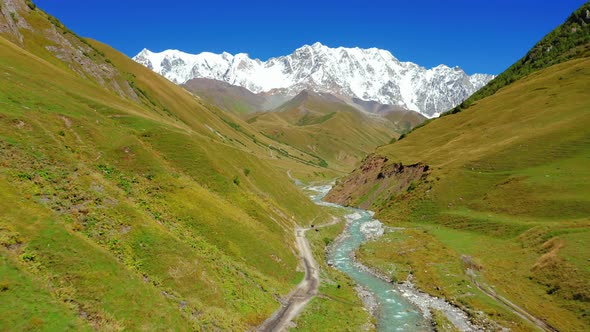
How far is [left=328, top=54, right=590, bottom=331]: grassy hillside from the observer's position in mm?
57219

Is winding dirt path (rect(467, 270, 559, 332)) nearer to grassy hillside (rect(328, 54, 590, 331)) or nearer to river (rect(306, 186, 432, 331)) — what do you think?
grassy hillside (rect(328, 54, 590, 331))

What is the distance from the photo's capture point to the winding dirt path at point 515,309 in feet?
156

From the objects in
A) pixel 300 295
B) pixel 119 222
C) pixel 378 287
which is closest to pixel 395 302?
pixel 378 287

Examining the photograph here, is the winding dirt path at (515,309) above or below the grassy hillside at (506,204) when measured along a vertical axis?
below

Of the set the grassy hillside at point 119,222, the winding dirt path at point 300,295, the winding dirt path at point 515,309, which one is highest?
the grassy hillside at point 119,222

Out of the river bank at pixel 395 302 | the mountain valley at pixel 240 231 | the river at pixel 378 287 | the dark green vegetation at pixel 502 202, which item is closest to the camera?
the mountain valley at pixel 240 231

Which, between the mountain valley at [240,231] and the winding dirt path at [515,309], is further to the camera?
the winding dirt path at [515,309]

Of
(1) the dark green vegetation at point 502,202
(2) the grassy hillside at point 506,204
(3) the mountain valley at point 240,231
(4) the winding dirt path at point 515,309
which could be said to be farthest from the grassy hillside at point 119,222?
(1) the dark green vegetation at point 502,202

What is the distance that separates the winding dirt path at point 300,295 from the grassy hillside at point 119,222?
141 centimetres

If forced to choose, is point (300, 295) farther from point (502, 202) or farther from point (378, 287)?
point (502, 202)

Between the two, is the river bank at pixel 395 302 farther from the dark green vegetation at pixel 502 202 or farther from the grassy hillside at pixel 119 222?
the grassy hillside at pixel 119 222

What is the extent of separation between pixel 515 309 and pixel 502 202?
4802 centimetres

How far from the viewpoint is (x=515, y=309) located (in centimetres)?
5234

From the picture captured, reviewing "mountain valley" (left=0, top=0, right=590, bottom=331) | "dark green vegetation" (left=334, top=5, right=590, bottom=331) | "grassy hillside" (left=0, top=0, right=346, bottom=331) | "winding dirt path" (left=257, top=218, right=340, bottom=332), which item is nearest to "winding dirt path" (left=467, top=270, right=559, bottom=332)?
"mountain valley" (left=0, top=0, right=590, bottom=331)
